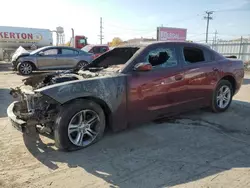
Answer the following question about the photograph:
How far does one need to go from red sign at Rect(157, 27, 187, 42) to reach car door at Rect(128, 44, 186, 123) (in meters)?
21.4

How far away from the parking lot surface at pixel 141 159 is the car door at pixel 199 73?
65 cm

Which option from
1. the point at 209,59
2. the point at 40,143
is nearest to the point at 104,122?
the point at 40,143

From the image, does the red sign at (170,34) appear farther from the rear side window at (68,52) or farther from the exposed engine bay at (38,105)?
the exposed engine bay at (38,105)

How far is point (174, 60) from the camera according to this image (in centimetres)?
457

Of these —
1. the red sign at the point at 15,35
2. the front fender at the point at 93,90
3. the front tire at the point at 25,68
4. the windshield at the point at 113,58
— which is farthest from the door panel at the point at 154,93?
the red sign at the point at 15,35

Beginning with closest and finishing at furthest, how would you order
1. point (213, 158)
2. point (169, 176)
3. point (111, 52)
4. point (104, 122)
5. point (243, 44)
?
1. point (169, 176)
2. point (213, 158)
3. point (104, 122)
4. point (111, 52)
5. point (243, 44)

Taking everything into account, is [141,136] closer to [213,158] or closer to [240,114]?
[213,158]

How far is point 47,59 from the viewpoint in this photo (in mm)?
12828

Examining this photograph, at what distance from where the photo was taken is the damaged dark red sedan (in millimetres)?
3467

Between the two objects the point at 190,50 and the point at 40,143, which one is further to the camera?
the point at 190,50

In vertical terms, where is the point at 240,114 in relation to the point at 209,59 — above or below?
below

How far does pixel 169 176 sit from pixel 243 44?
2108 cm

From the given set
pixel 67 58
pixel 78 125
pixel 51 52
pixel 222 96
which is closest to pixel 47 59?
pixel 51 52

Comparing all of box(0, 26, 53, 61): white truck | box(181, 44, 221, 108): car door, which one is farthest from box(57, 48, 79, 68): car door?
box(0, 26, 53, 61): white truck
